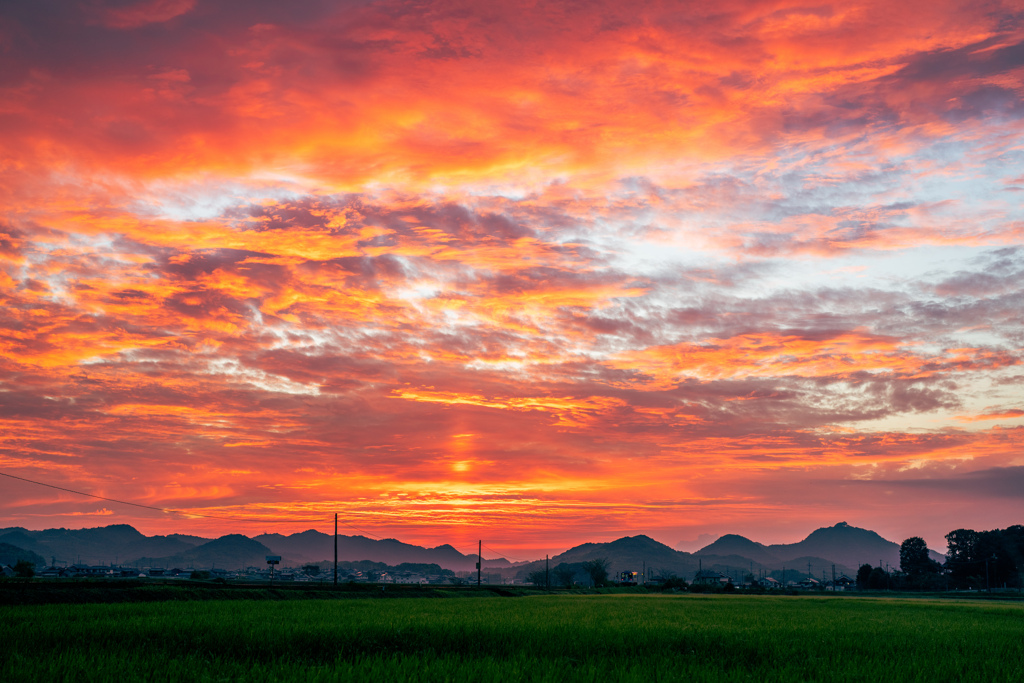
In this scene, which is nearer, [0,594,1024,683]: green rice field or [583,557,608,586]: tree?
[0,594,1024,683]: green rice field

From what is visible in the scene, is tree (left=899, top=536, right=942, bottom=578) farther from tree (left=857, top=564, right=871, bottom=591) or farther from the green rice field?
the green rice field

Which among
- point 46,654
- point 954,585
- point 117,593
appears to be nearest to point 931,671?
point 46,654

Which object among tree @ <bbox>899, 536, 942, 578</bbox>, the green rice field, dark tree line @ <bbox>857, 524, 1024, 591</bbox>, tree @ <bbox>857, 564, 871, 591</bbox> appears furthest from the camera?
tree @ <bbox>899, 536, 942, 578</bbox>

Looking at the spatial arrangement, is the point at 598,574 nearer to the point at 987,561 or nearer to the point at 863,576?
the point at 863,576

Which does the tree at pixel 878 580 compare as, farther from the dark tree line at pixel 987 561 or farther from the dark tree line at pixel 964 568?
the dark tree line at pixel 987 561

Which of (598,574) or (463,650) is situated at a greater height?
(463,650)

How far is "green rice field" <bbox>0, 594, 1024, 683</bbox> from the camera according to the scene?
500 inches

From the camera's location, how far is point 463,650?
19531mm

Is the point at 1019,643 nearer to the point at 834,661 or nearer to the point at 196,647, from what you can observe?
the point at 834,661

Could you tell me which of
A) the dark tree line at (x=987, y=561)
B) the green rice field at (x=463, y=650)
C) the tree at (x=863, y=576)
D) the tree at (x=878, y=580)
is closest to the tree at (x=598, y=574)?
the tree at (x=878, y=580)

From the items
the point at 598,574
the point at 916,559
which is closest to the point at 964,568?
the point at 916,559

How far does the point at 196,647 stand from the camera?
18141 mm

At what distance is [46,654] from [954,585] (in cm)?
20834

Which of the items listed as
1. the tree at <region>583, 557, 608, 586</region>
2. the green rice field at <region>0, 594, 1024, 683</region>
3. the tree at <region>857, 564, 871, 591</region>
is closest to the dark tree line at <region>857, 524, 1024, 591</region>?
A: the tree at <region>857, 564, 871, 591</region>
